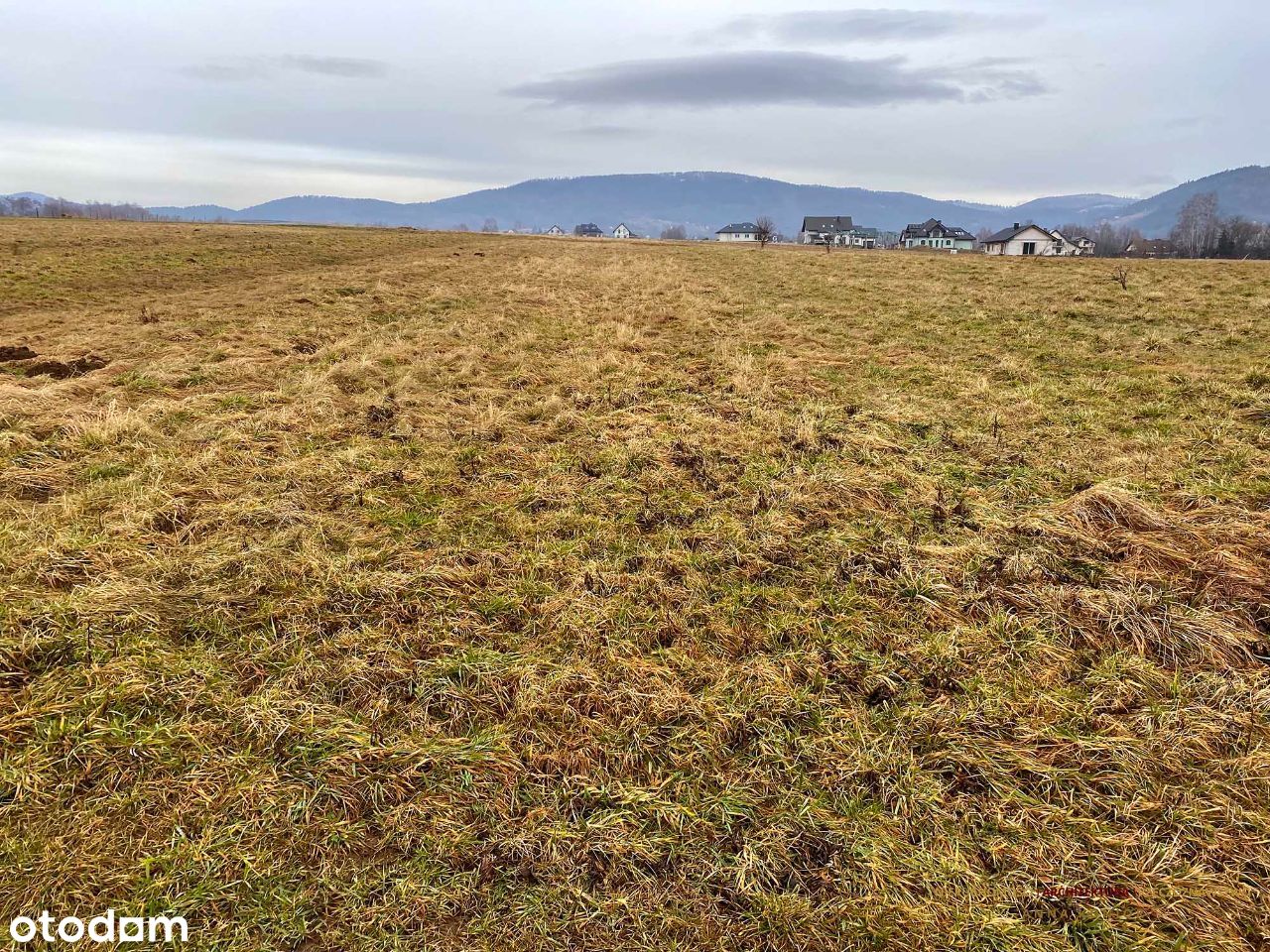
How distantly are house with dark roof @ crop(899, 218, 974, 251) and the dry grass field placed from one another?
150 m

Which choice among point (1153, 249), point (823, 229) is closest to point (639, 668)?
point (1153, 249)

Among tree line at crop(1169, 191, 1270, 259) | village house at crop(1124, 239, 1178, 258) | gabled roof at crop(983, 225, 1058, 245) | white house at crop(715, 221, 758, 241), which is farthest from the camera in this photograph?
white house at crop(715, 221, 758, 241)

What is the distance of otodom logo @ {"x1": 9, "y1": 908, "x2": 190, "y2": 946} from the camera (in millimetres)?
2605

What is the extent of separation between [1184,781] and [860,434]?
17.6 ft

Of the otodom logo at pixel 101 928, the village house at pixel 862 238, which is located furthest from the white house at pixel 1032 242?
the otodom logo at pixel 101 928

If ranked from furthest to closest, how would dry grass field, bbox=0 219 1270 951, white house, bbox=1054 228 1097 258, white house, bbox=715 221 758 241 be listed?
white house, bbox=715 221 758 241, white house, bbox=1054 228 1097 258, dry grass field, bbox=0 219 1270 951

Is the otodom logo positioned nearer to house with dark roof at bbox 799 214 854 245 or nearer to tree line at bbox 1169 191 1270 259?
tree line at bbox 1169 191 1270 259

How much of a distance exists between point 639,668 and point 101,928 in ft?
9.78

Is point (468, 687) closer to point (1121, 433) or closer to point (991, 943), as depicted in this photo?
point (991, 943)

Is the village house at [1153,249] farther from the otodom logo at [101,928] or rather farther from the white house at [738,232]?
the otodom logo at [101,928]

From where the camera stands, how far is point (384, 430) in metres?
8.52

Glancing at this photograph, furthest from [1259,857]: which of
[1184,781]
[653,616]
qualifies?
[653,616]

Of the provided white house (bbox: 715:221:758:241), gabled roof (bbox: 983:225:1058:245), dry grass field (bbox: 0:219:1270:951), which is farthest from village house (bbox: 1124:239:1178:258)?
dry grass field (bbox: 0:219:1270:951)

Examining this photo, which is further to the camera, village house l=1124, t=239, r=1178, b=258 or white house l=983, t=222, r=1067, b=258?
white house l=983, t=222, r=1067, b=258
